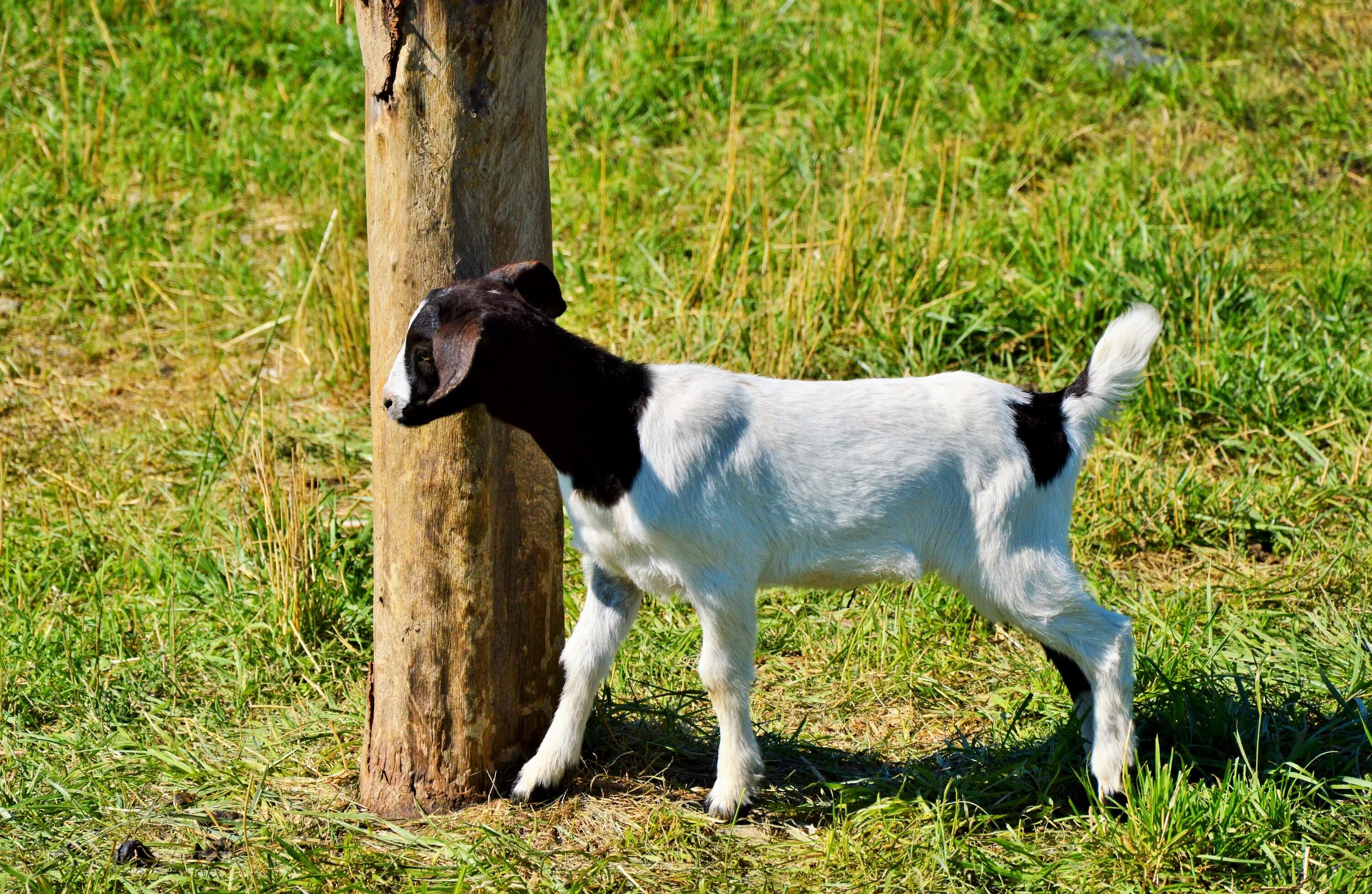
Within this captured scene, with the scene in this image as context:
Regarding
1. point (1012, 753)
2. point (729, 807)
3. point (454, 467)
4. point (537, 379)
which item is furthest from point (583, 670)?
point (1012, 753)

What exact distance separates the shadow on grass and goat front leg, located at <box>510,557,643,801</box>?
166mm

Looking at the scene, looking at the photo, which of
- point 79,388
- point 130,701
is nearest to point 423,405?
point 130,701

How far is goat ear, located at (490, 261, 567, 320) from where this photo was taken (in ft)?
11.8

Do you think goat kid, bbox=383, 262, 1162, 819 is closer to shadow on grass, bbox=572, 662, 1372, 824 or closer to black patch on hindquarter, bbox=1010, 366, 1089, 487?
black patch on hindquarter, bbox=1010, 366, 1089, 487

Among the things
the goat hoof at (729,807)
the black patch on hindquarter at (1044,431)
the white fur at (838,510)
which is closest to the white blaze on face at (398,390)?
the white fur at (838,510)

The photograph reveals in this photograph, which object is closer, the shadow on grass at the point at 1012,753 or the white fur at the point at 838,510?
the white fur at the point at 838,510

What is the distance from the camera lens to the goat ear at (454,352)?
3365mm

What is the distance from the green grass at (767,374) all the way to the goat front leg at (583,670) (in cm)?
15

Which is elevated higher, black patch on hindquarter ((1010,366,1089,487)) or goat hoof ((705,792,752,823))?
black patch on hindquarter ((1010,366,1089,487))

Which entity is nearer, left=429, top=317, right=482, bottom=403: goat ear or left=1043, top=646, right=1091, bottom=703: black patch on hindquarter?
left=429, top=317, right=482, bottom=403: goat ear

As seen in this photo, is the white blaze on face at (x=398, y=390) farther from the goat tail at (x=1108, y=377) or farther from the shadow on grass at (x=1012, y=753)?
the goat tail at (x=1108, y=377)

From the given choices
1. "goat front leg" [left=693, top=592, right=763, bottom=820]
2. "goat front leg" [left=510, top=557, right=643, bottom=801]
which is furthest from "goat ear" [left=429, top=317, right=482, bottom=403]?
"goat front leg" [left=693, top=592, right=763, bottom=820]

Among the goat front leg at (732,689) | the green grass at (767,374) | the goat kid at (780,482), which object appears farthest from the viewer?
the green grass at (767,374)

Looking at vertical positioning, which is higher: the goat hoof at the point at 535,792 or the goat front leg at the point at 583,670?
the goat front leg at the point at 583,670
